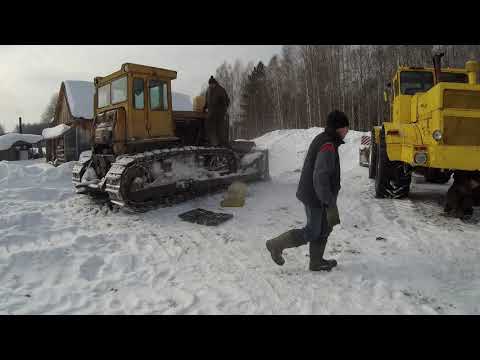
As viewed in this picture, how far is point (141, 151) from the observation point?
24.0 ft

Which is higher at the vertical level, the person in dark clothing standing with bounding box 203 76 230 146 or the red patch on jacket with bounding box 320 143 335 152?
the person in dark clothing standing with bounding box 203 76 230 146

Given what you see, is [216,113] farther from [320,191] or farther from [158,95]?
[320,191]

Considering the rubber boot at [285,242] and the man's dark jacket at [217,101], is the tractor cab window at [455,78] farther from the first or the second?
the rubber boot at [285,242]

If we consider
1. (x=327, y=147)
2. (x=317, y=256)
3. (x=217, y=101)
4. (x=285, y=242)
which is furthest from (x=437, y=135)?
(x=217, y=101)

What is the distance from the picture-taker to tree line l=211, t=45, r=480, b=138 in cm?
2573

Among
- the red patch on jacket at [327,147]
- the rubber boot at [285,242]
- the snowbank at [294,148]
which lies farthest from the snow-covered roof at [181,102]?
the red patch on jacket at [327,147]

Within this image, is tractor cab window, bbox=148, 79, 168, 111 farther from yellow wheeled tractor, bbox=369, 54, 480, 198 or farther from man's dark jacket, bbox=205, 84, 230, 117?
yellow wheeled tractor, bbox=369, 54, 480, 198

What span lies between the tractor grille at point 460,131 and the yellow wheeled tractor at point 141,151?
184 inches

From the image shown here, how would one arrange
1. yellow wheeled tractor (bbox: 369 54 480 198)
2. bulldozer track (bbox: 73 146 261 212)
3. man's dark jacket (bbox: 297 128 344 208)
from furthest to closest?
bulldozer track (bbox: 73 146 261 212)
yellow wheeled tractor (bbox: 369 54 480 198)
man's dark jacket (bbox: 297 128 344 208)

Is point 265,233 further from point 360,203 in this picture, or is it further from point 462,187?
point 462,187

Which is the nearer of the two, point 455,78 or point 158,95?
point 158,95

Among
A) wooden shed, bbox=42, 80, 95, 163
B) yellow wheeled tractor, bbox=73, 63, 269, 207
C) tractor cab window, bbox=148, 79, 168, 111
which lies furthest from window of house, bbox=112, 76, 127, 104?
wooden shed, bbox=42, 80, 95, 163

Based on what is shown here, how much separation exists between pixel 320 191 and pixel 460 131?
351 centimetres

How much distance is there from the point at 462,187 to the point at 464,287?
2870 mm
